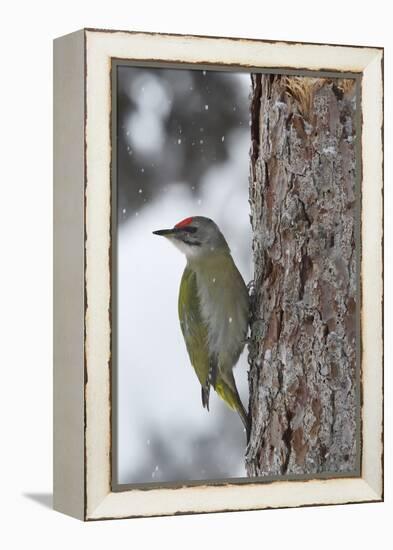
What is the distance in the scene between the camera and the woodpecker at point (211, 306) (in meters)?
4.37

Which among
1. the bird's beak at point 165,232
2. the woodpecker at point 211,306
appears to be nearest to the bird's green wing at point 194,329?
the woodpecker at point 211,306

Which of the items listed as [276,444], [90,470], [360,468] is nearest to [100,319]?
[90,470]

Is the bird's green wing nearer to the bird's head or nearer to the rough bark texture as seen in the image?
the bird's head

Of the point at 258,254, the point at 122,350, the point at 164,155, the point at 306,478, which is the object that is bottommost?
the point at 306,478

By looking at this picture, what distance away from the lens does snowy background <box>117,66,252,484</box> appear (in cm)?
426

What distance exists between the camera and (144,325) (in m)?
4.29

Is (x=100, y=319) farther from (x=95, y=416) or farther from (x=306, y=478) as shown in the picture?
(x=306, y=478)

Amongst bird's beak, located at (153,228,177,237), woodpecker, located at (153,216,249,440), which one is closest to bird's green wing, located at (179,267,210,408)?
woodpecker, located at (153,216,249,440)

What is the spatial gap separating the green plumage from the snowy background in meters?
0.02

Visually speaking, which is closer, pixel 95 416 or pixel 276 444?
pixel 95 416

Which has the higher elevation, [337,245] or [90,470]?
[337,245]

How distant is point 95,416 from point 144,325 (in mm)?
310

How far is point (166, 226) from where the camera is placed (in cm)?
433

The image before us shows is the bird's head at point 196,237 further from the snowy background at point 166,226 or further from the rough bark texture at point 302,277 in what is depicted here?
the rough bark texture at point 302,277
